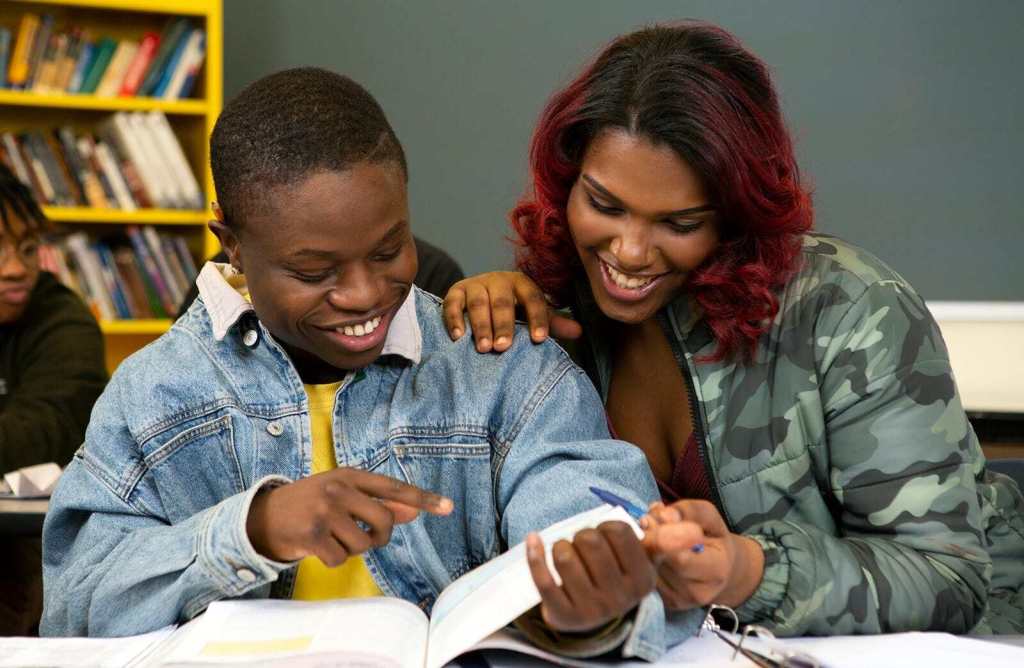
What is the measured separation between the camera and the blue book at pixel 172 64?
156 inches

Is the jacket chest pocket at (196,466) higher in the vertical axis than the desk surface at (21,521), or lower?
higher

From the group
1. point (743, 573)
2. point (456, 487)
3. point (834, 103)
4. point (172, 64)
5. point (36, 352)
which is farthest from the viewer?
point (172, 64)

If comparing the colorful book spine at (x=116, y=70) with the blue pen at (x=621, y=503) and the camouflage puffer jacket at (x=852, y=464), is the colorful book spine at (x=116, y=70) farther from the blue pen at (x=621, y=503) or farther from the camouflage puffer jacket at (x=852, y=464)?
the blue pen at (x=621, y=503)

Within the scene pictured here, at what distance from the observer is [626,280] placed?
59.8 inches

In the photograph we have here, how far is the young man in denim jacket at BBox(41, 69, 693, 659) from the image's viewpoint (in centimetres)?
120

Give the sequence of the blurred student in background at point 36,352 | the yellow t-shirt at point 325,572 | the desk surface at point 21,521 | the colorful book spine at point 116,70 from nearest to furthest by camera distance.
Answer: the yellow t-shirt at point 325,572
the desk surface at point 21,521
the blurred student in background at point 36,352
the colorful book spine at point 116,70

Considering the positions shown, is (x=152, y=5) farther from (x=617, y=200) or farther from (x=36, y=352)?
(x=617, y=200)

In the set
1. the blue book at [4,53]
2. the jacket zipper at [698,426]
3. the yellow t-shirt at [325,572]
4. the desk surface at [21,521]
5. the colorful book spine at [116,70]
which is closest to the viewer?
the yellow t-shirt at [325,572]

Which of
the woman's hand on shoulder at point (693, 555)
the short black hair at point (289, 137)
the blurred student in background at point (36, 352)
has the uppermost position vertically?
the short black hair at point (289, 137)

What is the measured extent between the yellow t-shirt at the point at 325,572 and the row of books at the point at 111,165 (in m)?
2.76

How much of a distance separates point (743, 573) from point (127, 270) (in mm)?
3245

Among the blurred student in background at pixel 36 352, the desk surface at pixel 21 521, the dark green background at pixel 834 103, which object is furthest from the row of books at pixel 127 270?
the desk surface at pixel 21 521

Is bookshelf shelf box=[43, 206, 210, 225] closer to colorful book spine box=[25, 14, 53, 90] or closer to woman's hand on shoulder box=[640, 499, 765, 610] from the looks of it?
colorful book spine box=[25, 14, 53, 90]

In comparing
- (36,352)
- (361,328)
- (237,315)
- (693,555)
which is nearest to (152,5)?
(36,352)
